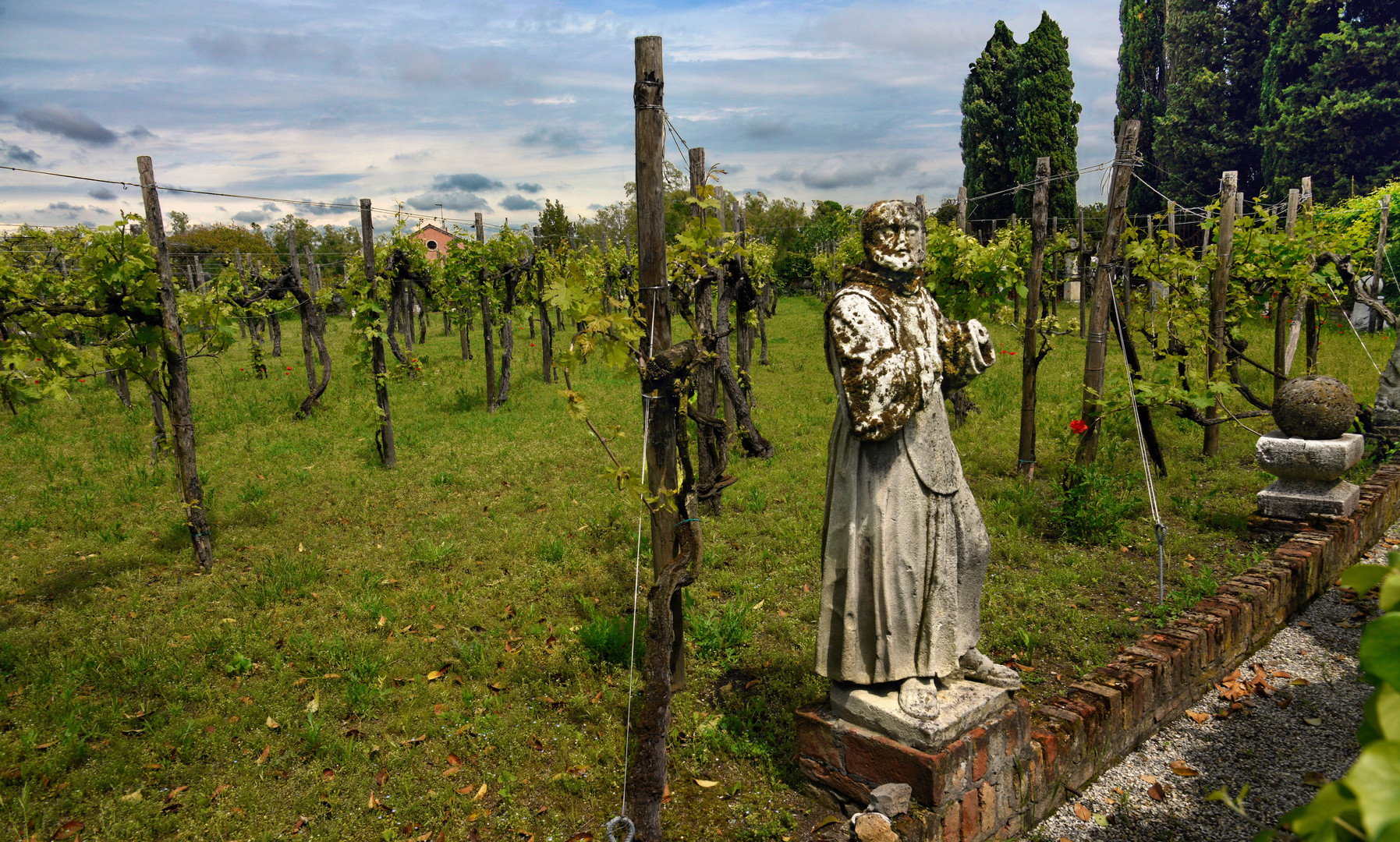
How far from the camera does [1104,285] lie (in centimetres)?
711

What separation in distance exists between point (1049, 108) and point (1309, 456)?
2945 centimetres

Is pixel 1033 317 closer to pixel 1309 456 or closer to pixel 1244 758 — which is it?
pixel 1309 456

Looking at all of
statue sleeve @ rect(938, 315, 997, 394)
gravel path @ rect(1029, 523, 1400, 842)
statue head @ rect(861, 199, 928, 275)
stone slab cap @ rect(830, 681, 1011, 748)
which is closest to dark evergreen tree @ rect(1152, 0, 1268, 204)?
gravel path @ rect(1029, 523, 1400, 842)

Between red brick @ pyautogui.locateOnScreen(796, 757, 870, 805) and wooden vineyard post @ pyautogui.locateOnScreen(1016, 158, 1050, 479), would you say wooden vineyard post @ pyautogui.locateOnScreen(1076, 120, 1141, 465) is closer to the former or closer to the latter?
wooden vineyard post @ pyautogui.locateOnScreen(1016, 158, 1050, 479)

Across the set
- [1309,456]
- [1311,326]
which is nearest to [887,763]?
[1309,456]

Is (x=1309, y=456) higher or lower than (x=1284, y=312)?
lower

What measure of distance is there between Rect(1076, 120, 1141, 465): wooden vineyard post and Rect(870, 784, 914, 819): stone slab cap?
5.16 metres

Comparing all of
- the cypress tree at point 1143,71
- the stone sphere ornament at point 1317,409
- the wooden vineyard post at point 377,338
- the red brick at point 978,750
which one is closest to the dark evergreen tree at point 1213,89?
the cypress tree at point 1143,71

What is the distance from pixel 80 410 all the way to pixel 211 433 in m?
3.88

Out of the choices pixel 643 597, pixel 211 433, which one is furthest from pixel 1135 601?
pixel 211 433

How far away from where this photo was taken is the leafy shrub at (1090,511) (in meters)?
6.64

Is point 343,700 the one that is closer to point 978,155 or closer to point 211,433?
point 211,433

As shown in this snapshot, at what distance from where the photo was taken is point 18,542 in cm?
734

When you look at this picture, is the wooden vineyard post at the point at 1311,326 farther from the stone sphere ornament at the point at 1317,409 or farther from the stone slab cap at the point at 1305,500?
the stone slab cap at the point at 1305,500
